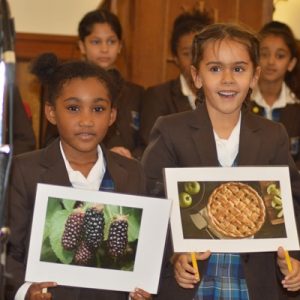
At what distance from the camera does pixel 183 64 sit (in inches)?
153

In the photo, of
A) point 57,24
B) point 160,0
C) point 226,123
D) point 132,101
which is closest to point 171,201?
point 226,123

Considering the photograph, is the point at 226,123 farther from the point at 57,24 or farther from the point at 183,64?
the point at 57,24

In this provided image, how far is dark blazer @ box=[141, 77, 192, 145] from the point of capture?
Result: 12.3 feet

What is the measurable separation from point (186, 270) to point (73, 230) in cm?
34

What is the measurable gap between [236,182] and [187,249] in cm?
24

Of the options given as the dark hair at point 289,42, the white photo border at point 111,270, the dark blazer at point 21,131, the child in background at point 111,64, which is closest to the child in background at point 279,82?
the dark hair at point 289,42

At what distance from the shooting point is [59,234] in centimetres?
227

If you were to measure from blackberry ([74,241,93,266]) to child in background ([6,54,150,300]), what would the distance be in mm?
103

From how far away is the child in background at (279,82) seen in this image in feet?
12.6

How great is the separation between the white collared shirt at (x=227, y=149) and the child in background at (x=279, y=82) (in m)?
1.28

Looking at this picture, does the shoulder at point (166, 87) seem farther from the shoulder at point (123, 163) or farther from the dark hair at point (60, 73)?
the shoulder at point (123, 163)

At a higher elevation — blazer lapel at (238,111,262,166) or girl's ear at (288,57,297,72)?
girl's ear at (288,57,297,72)

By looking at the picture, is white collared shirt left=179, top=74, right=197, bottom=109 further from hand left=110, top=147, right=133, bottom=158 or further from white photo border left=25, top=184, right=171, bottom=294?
white photo border left=25, top=184, right=171, bottom=294

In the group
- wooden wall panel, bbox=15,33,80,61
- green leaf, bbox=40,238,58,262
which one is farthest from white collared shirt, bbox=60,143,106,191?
wooden wall panel, bbox=15,33,80,61
